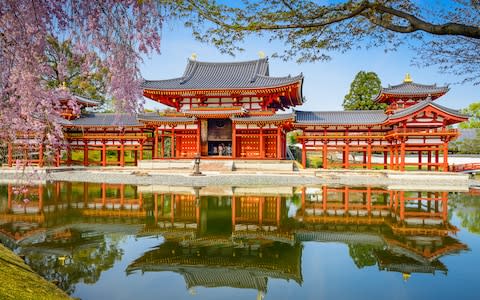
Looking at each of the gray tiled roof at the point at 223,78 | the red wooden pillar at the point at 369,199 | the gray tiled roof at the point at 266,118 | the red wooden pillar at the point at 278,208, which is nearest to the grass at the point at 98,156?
the gray tiled roof at the point at 223,78

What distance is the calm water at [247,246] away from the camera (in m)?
5.59

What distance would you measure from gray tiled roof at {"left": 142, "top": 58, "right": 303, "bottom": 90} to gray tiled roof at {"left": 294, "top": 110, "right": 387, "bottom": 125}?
3.61 metres

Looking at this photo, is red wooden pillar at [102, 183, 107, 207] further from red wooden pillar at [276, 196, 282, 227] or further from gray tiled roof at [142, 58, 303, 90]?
gray tiled roof at [142, 58, 303, 90]

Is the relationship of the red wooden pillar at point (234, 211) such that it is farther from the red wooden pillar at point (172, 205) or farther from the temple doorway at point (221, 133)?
the temple doorway at point (221, 133)

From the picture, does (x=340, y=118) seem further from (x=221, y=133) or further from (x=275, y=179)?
(x=275, y=179)

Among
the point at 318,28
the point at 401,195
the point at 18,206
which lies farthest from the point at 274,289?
the point at 401,195

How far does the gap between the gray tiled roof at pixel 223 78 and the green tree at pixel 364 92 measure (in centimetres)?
1435

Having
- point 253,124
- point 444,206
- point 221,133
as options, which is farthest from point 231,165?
point 444,206

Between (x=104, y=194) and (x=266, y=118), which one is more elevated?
(x=266, y=118)

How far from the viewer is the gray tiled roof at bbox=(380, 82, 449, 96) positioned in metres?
28.8

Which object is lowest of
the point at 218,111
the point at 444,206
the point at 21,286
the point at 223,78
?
the point at 444,206

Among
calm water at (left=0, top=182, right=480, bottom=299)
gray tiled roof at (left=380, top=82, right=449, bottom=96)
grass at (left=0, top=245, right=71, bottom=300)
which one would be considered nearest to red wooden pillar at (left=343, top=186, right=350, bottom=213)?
calm water at (left=0, top=182, right=480, bottom=299)

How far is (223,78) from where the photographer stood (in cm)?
3234

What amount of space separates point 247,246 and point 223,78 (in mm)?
26220
